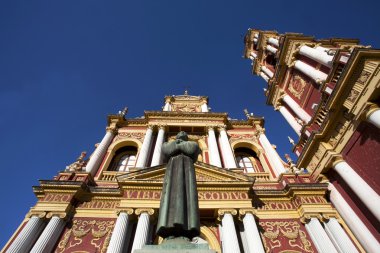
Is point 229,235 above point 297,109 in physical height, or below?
below

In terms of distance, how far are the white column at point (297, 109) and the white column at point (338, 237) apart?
8015 millimetres

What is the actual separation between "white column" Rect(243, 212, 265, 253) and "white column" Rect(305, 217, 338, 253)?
7.15 ft

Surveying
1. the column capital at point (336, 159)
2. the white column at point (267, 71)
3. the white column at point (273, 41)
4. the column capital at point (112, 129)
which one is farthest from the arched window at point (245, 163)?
the white column at point (273, 41)

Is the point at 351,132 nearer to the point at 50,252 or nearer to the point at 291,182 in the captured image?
the point at 291,182

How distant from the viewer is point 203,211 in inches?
396

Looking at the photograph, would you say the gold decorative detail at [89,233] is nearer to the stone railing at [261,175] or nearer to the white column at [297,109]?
the stone railing at [261,175]

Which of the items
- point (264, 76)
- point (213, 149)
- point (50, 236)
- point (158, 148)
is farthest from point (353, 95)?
point (264, 76)

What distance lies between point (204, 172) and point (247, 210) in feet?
8.59

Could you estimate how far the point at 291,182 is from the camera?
1176 centimetres

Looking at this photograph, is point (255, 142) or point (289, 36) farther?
point (289, 36)

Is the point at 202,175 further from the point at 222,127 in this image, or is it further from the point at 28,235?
the point at 28,235

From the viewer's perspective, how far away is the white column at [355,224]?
29.5ft

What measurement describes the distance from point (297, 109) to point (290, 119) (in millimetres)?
1352

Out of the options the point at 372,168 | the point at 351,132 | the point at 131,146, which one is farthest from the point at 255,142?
the point at 131,146
